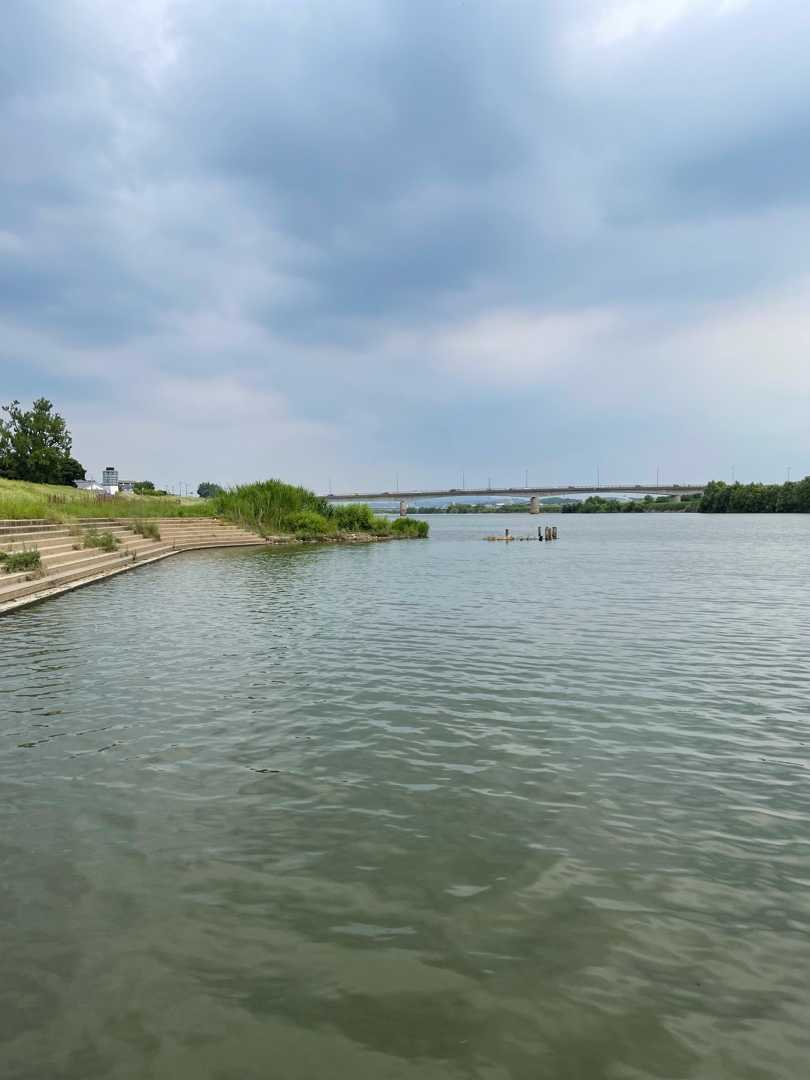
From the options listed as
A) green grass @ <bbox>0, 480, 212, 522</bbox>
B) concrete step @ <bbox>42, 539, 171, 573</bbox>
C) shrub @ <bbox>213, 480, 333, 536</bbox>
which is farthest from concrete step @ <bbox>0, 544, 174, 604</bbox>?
shrub @ <bbox>213, 480, 333, 536</bbox>

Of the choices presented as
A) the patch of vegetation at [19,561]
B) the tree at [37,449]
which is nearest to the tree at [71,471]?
the tree at [37,449]

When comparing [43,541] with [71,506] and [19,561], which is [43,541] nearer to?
[19,561]

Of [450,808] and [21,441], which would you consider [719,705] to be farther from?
[21,441]

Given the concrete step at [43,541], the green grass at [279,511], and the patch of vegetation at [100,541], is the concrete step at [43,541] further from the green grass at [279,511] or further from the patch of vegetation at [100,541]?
the green grass at [279,511]

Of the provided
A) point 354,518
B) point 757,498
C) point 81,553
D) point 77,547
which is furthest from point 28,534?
point 757,498

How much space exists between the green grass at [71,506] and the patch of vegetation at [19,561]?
325 inches

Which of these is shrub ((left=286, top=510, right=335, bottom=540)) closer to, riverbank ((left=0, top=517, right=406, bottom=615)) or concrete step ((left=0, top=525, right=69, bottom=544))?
riverbank ((left=0, top=517, right=406, bottom=615))

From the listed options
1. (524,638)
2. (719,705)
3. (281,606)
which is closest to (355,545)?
(281,606)

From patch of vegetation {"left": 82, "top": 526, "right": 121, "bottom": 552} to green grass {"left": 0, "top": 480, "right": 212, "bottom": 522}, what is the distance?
1.79 metres

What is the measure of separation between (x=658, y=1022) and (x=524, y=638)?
1043cm

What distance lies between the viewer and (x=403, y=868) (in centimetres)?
483

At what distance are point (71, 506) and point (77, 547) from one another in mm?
12135

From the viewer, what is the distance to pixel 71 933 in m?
4.03

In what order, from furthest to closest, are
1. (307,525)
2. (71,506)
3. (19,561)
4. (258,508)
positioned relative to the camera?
(258,508) < (307,525) < (71,506) < (19,561)
